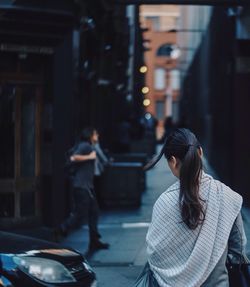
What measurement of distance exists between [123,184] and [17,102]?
4312 mm

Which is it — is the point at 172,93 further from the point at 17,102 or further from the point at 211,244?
the point at 211,244

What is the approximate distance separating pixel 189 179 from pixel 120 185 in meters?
12.4

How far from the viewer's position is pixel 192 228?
13.1 ft

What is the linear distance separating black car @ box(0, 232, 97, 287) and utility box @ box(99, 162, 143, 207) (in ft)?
32.3

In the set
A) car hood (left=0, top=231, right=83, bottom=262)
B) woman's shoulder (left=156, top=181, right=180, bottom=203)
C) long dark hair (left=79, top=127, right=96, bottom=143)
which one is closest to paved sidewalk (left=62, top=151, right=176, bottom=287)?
long dark hair (left=79, top=127, right=96, bottom=143)

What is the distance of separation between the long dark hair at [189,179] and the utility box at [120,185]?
12.2 meters

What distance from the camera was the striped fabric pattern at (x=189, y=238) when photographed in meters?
3.95

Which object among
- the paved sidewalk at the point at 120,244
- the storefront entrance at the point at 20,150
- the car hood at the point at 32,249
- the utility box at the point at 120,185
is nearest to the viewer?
the car hood at the point at 32,249

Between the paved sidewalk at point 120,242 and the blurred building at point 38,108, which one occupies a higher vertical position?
the blurred building at point 38,108

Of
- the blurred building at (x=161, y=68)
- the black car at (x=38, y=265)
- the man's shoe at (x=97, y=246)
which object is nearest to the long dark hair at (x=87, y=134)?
the man's shoe at (x=97, y=246)

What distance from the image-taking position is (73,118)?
12922 mm

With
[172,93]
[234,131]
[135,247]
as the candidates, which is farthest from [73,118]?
[172,93]

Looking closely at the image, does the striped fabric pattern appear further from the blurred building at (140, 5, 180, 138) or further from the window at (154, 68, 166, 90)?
the window at (154, 68, 166, 90)

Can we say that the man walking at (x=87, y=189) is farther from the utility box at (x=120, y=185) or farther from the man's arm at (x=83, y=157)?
the utility box at (x=120, y=185)
